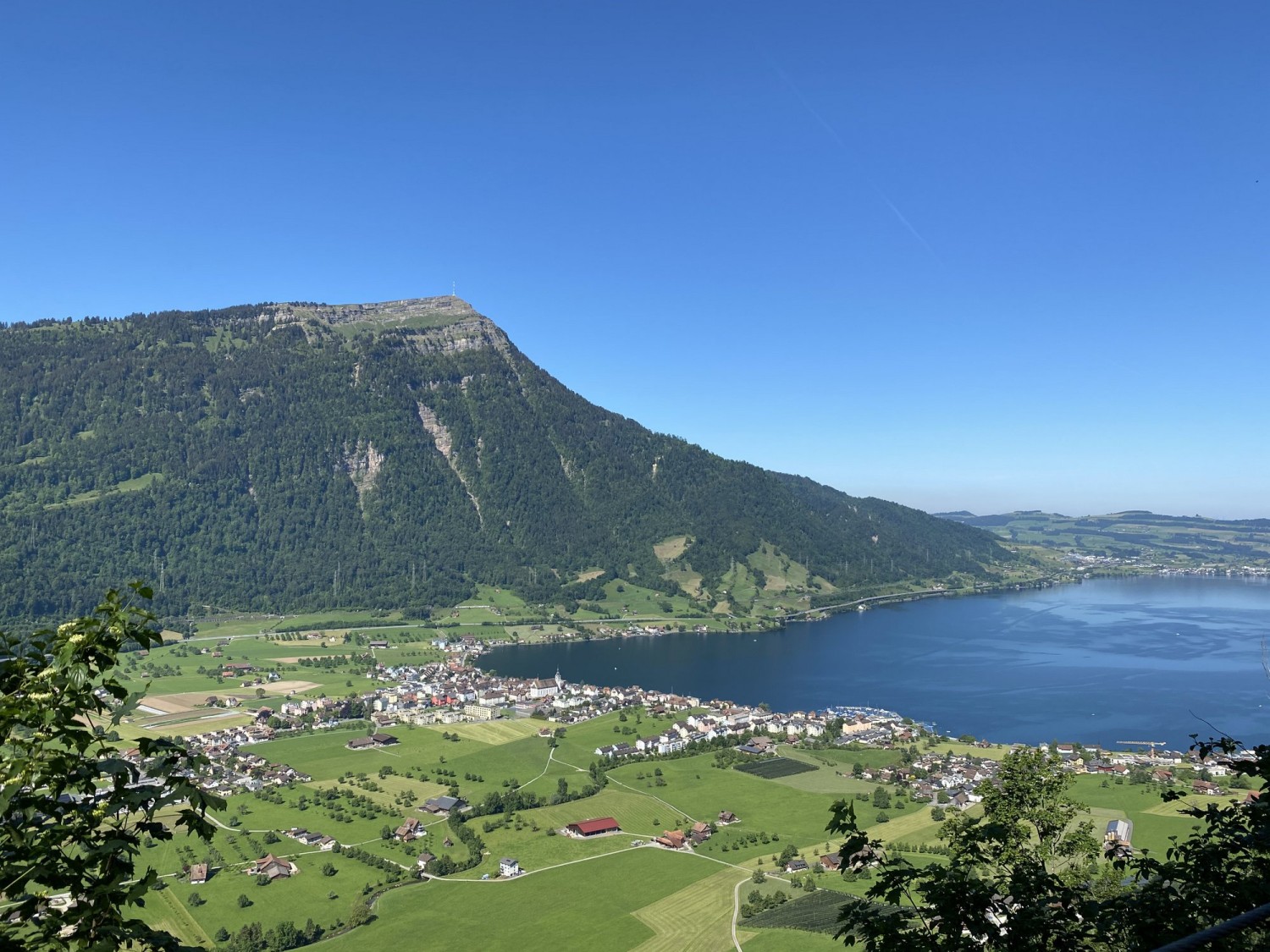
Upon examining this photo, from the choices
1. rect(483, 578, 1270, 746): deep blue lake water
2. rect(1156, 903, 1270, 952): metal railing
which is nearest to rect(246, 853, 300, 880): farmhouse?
rect(1156, 903, 1270, 952): metal railing

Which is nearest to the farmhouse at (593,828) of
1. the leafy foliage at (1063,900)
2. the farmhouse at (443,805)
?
the farmhouse at (443,805)

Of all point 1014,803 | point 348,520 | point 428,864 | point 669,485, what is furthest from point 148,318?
point 1014,803

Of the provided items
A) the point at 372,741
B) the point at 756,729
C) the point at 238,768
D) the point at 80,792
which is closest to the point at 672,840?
the point at 756,729

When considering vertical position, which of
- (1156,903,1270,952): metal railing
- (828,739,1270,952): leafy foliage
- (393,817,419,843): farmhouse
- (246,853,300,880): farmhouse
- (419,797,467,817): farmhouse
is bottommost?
(419,797,467,817): farmhouse

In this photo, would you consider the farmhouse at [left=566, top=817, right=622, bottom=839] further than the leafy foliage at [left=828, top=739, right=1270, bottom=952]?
Yes

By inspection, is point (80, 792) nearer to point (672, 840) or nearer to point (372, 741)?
point (672, 840)

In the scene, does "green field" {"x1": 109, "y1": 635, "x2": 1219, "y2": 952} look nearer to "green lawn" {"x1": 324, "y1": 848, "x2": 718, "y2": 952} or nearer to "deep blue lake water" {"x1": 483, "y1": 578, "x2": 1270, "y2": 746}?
"green lawn" {"x1": 324, "y1": 848, "x2": 718, "y2": 952}

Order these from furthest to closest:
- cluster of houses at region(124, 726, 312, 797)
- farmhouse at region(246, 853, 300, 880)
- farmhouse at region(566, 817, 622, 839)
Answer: cluster of houses at region(124, 726, 312, 797) < farmhouse at region(566, 817, 622, 839) < farmhouse at region(246, 853, 300, 880)

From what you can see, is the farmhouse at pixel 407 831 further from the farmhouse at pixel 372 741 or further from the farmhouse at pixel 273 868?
the farmhouse at pixel 372 741
